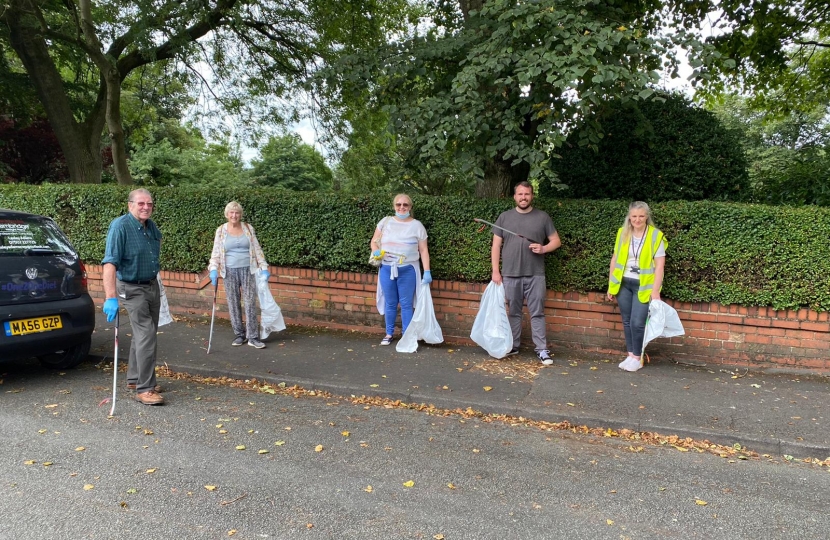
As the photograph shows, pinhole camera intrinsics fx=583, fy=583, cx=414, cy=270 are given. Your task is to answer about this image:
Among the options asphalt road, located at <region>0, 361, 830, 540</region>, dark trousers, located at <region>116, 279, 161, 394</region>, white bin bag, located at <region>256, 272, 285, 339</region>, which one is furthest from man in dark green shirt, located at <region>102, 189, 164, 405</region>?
white bin bag, located at <region>256, 272, 285, 339</region>

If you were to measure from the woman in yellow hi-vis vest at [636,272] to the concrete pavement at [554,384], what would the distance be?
1.38 ft

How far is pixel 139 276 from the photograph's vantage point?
5129 mm

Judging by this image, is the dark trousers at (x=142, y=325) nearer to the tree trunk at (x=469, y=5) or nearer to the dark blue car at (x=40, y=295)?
the dark blue car at (x=40, y=295)

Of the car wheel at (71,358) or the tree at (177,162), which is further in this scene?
the tree at (177,162)

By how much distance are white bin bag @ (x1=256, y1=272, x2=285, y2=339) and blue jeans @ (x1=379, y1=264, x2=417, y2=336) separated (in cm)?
132

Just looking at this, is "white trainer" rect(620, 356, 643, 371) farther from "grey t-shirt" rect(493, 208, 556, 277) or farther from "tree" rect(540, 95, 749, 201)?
"tree" rect(540, 95, 749, 201)

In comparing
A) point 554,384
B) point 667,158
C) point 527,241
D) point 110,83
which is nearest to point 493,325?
point 527,241

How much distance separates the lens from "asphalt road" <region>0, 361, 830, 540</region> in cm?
312

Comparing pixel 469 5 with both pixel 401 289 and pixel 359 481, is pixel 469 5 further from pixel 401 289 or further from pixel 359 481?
pixel 359 481

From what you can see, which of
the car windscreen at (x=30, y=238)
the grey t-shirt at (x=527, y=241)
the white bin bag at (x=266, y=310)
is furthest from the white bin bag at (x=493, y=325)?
Result: the car windscreen at (x=30, y=238)

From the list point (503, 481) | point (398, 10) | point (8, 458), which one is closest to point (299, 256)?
point (8, 458)

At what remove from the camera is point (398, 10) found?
41.6 feet

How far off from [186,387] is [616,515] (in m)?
4.10

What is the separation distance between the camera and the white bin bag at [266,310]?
695 centimetres
